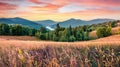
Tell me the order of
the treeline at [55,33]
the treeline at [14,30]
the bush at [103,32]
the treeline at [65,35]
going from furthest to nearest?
the bush at [103,32] < the treeline at [14,30] < the treeline at [55,33] < the treeline at [65,35]

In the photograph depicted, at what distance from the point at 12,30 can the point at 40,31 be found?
1154 cm

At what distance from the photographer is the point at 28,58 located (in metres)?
7.66

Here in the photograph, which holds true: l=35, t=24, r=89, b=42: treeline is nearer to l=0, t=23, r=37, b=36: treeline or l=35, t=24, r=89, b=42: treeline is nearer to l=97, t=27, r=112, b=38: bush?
l=0, t=23, r=37, b=36: treeline

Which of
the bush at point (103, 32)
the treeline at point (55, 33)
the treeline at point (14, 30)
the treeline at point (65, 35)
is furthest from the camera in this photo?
the bush at point (103, 32)

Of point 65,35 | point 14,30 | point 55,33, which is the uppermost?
point 14,30

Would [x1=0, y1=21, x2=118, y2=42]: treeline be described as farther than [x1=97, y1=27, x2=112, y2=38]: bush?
No

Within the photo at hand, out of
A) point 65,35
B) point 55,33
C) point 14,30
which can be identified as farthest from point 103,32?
point 14,30

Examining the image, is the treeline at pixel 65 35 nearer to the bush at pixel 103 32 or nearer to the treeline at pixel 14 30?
the treeline at pixel 14 30

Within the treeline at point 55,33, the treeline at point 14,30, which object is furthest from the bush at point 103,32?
the treeline at point 14,30

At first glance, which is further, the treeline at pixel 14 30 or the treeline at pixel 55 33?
the treeline at pixel 14 30

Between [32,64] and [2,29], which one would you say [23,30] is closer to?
[2,29]

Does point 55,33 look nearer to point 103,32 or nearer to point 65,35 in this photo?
point 65,35

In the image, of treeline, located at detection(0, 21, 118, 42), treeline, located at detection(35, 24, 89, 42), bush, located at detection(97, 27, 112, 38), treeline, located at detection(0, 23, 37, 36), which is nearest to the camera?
treeline, located at detection(35, 24, 89, 42)

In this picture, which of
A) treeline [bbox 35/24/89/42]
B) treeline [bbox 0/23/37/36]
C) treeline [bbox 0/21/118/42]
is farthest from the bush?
treeline [bbox 0/23/37/36]
